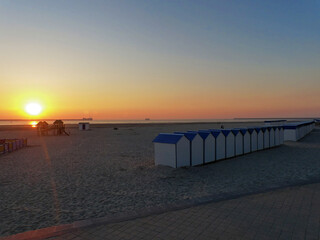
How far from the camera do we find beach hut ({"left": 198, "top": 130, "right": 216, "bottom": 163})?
13048 millimetres

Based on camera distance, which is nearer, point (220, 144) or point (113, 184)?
point (113, 184)

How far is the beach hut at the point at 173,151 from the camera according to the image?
11.7 m

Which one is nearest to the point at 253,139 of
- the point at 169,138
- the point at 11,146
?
the point at 169,138

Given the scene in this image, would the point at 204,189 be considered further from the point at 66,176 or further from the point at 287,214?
the point at 66,176

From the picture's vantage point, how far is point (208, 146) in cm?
1330

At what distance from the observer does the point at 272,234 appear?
16.5 feet

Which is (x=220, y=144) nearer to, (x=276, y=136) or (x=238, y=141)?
(x=238, y=141)

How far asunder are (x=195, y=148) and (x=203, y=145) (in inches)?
27.7

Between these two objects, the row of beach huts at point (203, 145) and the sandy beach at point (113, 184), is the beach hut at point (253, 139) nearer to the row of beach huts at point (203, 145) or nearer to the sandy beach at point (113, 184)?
the row of beach huts at point (203, 145)

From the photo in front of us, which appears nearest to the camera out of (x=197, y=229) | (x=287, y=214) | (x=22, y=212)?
(x=197, y=229)

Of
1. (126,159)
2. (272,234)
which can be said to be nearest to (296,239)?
(272,234)

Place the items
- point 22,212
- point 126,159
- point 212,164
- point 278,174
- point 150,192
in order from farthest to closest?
point 126,159 → point 212,164 → point 278,174 → point 150,192 → point 22,212

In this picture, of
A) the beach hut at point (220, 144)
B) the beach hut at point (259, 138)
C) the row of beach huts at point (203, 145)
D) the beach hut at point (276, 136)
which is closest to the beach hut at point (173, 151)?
the row of beach huts at point (203, 145)

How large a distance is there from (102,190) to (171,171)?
374 cm
